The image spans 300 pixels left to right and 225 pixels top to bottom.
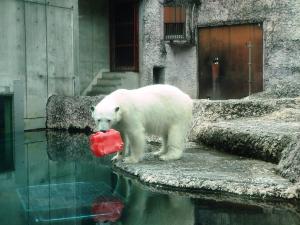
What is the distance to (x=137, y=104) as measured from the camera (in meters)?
5.95

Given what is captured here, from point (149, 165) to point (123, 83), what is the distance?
27.5ft

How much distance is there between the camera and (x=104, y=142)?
5.41 meters

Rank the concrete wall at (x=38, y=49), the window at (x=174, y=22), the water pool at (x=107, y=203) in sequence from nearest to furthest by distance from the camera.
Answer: the water pool at (x=107, y=203), the concrete wall at (x=38, y=49), the window at (x=174, y=22)

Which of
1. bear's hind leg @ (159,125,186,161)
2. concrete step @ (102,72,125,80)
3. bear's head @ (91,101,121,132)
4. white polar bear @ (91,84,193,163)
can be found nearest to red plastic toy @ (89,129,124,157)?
A: bear's head @ (91,101,121,132)

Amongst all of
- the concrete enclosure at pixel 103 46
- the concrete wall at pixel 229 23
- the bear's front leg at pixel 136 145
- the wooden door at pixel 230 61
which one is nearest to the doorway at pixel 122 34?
the concrete enclosure at pixel 103 46

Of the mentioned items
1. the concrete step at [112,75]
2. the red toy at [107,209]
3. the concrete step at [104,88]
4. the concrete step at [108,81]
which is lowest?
the red toy at [107,209]

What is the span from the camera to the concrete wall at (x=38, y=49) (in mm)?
10352

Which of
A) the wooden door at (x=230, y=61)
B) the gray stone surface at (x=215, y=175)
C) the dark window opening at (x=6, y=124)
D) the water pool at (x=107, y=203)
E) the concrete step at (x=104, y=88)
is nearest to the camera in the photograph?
the water pool at (x=107, y=203)

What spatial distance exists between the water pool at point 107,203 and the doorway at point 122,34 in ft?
28.8

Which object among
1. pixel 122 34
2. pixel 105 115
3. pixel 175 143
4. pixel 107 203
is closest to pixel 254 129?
pixel 175 143

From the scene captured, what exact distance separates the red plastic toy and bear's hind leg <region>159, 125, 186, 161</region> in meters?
0.83

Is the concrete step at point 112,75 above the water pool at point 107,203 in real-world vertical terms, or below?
above

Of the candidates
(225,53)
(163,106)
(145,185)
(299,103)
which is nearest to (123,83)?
(225,53)

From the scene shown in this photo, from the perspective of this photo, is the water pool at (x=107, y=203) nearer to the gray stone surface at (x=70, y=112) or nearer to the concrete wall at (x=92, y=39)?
the gray stone surface at (x=70, y=112)
